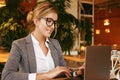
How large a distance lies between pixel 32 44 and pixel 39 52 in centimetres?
7

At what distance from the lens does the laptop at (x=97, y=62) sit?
1.06m

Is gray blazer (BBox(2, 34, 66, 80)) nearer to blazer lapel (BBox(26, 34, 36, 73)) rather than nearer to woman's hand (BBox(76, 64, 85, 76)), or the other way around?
blazer lapel (BBox(26, 34, 36, 73))

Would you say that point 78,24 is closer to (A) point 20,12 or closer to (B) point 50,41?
(A) point 20,12

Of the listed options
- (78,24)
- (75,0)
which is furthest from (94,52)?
(75,0)

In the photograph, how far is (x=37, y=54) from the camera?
144 centimetres

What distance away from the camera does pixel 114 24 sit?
39.3ft

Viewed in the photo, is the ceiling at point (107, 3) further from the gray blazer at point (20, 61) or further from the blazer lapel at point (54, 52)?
the gray blazer at point (20, 61)

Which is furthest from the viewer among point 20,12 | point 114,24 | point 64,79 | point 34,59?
point 114,24

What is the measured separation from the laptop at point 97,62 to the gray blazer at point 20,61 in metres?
0.38

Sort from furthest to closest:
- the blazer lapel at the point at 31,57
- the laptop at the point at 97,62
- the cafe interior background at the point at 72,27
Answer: the cafe interior background at the point at 72,27, the blazer lapel at the point at 31,57, the laptop at the point at 97,62

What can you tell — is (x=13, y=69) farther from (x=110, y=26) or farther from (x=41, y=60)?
(x=110, y=26)

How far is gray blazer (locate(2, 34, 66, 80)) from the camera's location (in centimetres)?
123

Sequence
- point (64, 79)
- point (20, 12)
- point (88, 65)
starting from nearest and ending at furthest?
1. point (88, 65)
2. point (64, 79)
3. point (20, 12)

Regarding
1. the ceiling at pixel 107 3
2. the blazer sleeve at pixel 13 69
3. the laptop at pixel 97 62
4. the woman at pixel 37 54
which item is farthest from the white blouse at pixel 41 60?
the ceiling at pixel 107 3
